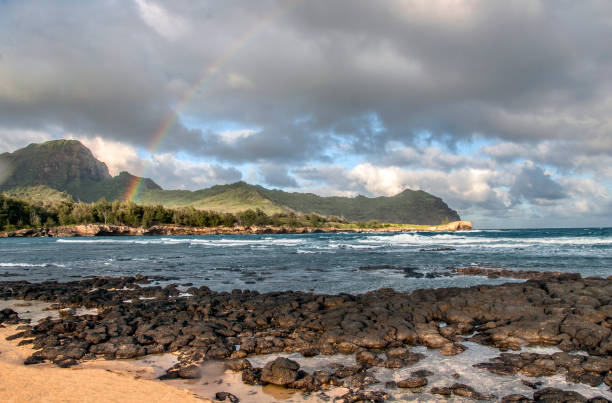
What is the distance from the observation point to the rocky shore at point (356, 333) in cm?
817

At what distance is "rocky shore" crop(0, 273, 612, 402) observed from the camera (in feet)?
26.8

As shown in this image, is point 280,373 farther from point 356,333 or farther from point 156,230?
point 156,230

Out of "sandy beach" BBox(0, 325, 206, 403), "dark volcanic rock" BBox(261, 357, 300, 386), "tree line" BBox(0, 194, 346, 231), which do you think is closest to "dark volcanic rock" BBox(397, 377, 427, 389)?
"dark volcanic rock" BBox(261, 357, 300, 386)

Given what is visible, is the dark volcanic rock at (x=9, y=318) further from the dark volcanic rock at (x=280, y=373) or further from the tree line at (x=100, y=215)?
the tree line at (x=100, y=215)

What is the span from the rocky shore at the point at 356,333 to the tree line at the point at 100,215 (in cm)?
13234

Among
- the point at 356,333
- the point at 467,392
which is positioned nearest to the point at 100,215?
the point at 356,333

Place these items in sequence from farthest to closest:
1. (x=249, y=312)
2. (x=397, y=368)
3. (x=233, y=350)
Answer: (x=249, y=312)
(x=233, y=350)
(x=397, y=368)

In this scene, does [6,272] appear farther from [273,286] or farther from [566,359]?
[566,359]

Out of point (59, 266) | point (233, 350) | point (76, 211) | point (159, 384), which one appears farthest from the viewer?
point (76, 211)

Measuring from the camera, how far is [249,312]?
563 inches

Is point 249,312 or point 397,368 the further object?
point 249,312

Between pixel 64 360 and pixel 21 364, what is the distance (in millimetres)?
896

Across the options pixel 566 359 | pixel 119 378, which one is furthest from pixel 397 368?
pixel 119 378

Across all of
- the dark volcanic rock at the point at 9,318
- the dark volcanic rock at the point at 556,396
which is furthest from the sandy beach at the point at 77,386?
the dark volcanic rock at the point at 556,396
